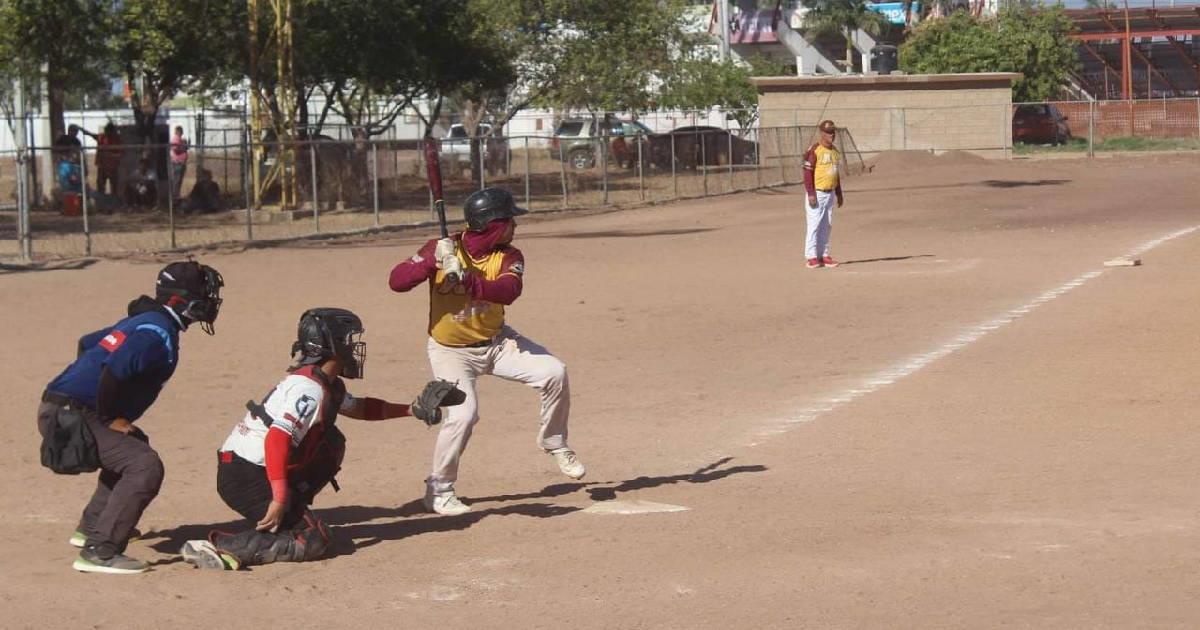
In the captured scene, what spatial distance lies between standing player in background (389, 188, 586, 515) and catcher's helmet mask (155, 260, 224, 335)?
0.99 meters

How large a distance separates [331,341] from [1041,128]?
155ft

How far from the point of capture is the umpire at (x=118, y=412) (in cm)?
663

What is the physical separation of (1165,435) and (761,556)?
12.6 ft

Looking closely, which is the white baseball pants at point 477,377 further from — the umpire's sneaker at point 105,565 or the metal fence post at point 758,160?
→ the metal fence post at point 758,160

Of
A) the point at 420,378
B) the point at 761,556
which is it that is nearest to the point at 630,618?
the point at 761,556

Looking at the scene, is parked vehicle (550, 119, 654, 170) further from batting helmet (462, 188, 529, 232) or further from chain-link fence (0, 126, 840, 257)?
batting helmet (462, 188, 529, 232)

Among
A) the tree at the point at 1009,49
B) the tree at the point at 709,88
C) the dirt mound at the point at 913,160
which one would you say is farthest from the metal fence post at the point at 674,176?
the tree at the point at 1009,49

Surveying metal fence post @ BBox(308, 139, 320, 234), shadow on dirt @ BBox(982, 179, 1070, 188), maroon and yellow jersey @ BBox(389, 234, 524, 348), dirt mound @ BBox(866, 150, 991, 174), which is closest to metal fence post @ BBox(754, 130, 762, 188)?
dirt mound @ BBox(866, 150, 991, 174)

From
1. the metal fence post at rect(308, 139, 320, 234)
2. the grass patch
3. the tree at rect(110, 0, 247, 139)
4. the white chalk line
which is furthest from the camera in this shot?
the grass patch

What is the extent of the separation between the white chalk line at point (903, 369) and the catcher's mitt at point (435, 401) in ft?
9.68

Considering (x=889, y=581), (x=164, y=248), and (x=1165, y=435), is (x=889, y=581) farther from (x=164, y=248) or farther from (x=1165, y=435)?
(x=164, y=248)

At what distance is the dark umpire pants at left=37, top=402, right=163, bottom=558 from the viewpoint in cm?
670

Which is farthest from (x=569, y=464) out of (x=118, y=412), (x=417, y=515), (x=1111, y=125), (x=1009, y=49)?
(x=1009, y=49)

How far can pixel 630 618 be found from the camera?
5918 mm
